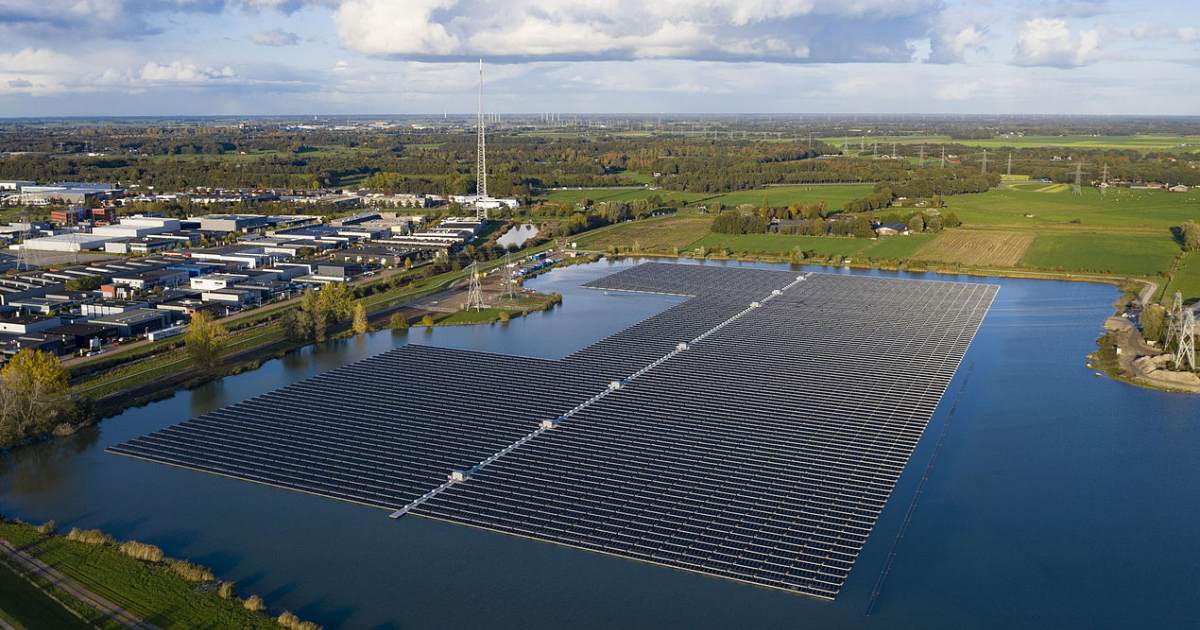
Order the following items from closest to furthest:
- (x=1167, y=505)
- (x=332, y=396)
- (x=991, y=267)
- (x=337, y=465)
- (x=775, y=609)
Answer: (x=775, y=609) → (x=1167, y=505) → (x=337, y=465) → (x=332, y=396) → (x=991, y=267)

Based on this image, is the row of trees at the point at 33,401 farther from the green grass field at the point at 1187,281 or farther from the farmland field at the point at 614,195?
the farmland field at the point at 614,195

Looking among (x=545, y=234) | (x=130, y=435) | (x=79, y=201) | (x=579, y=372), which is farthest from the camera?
(x=79, y=201)

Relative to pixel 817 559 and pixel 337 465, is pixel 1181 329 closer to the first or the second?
pixel 817 559

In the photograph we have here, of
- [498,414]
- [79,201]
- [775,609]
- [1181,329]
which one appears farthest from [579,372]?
[79,201]

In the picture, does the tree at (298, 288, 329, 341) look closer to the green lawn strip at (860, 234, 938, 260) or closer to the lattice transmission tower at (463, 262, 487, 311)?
the lattice transmission tower at (463, 262, 487, 311)

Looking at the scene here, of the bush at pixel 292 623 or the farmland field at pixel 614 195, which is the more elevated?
the farmland field at pixel 614 195

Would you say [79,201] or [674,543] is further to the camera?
[79,201]

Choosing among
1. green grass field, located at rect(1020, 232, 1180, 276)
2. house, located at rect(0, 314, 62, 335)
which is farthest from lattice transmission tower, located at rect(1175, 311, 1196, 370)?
house, located at rect(0, 314, 62, 335)

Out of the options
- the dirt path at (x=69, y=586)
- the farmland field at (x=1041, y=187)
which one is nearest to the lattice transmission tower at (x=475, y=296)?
the dirt path at (x=69, y=586)
